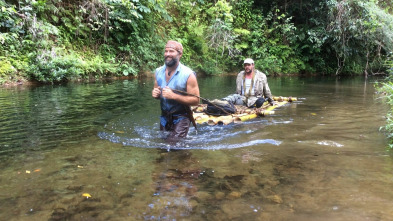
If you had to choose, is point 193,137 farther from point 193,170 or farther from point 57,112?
point 57,112

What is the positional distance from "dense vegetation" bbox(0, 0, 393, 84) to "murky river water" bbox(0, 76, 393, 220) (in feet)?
21.9

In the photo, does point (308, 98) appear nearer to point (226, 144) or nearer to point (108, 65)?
point (226, 144)

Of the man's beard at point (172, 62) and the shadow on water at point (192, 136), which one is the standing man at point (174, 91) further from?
the shadow on water at point (192, 136)

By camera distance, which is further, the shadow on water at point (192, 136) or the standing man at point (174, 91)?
the shadow on water at point (192, 136)

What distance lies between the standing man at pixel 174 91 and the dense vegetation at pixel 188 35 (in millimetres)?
8426

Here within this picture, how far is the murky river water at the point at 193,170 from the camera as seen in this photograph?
2.63 m

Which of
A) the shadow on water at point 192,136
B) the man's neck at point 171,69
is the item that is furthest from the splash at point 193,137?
the man's neck at point 171,69

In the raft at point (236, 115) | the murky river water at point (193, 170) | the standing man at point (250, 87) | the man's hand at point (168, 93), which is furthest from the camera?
the standing man at point (250, 87)

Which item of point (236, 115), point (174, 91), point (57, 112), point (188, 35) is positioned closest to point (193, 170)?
point (174, 91)

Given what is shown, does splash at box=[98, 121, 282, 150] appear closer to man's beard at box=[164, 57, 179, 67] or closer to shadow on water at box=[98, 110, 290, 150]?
shadow on water at box=[98, 110, 290, 150]

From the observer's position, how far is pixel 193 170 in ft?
11.7

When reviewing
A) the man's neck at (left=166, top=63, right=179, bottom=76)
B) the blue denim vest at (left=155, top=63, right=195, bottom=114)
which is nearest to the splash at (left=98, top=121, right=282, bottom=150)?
the blue denim vest at (left=155, top=63, right=195, bottom=114)

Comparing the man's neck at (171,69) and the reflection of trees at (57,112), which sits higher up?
the man's neck at (171,69)

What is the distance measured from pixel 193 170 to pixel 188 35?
55.8 feet
